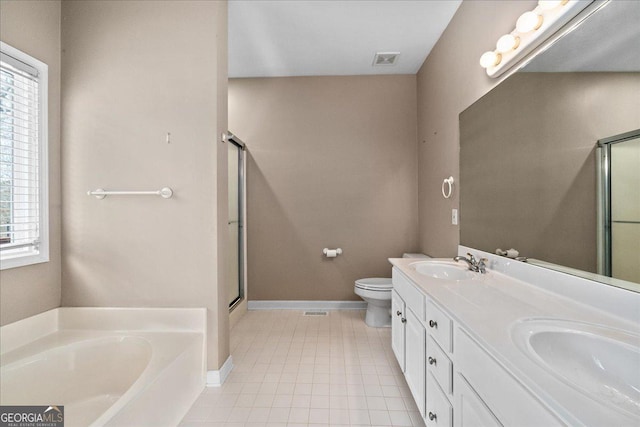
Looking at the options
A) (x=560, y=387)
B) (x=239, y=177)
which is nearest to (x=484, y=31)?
(x=560, y=387)

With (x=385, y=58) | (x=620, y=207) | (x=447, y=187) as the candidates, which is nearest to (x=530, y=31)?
(x=620, y=207)

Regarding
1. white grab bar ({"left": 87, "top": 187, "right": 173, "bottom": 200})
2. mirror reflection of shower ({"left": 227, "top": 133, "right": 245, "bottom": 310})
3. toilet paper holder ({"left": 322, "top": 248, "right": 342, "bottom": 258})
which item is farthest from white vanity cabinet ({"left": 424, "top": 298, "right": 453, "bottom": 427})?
mirror reflection of shower ({"left": 227, "top": 133, "right": 245, "bottom": 310})

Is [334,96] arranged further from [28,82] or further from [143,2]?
[28,82]

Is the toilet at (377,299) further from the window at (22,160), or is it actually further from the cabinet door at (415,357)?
the window at (22,160)

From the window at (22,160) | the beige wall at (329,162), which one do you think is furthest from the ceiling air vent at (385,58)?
the window at (22,160)

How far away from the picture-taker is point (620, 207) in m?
0.97

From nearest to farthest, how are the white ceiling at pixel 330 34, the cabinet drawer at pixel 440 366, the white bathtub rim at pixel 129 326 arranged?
the cabinet drawer at pixel 440 366 → the white bathtub rim at pixel 129 326 → the white ceiling at pixel 330 34

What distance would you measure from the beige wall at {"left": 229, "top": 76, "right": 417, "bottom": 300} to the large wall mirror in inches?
61.9

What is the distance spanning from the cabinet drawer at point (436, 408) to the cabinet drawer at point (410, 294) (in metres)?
0.30

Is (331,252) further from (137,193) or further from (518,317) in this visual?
(518,317)

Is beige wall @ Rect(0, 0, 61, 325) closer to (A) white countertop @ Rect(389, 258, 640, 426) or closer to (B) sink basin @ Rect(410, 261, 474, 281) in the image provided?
(A) white countertop @ Rect(389, 258, 640, 426)

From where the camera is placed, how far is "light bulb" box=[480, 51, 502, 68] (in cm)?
168

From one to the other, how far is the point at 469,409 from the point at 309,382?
1233mm

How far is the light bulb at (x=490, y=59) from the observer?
66.2 inches
